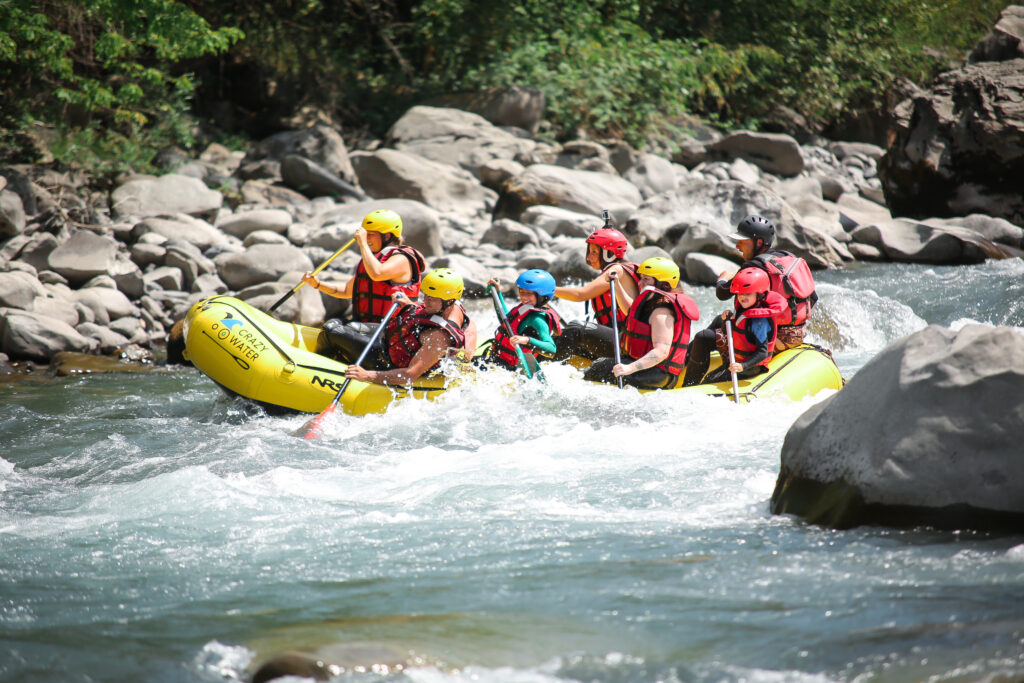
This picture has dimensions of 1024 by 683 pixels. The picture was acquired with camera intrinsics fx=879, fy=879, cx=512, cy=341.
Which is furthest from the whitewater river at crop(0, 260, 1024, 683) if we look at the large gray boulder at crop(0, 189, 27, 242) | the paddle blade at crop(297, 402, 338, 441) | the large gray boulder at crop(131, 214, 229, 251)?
the large gray boulder at crop(131, 214, 229, 251)

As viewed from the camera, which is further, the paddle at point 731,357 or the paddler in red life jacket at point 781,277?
the paddler in red life jacket at point 781,277

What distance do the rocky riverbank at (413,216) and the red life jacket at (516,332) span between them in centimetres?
343

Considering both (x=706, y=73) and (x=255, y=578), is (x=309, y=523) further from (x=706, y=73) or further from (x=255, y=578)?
(x=706, y=73)

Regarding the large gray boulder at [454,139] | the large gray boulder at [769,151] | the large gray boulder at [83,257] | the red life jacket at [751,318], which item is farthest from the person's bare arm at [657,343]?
the large gray boulder at [769,151]

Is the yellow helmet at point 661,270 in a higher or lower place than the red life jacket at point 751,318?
higher

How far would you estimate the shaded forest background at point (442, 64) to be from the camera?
1169cm

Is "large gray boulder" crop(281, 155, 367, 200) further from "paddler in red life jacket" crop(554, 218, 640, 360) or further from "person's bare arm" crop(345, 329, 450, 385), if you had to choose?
"person's bare arm" crop(345, 329, 450, 385)

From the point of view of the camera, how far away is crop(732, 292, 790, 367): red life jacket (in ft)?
19.9

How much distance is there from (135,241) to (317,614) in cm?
855

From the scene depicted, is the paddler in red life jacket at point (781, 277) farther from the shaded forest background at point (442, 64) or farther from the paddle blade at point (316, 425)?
the shaded forest background at point (442, 64)

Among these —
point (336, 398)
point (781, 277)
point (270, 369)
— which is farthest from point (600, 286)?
point (270, 369)

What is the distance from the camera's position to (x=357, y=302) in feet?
22.4

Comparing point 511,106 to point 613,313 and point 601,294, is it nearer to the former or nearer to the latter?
point 601,294

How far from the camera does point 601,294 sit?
665 cm
